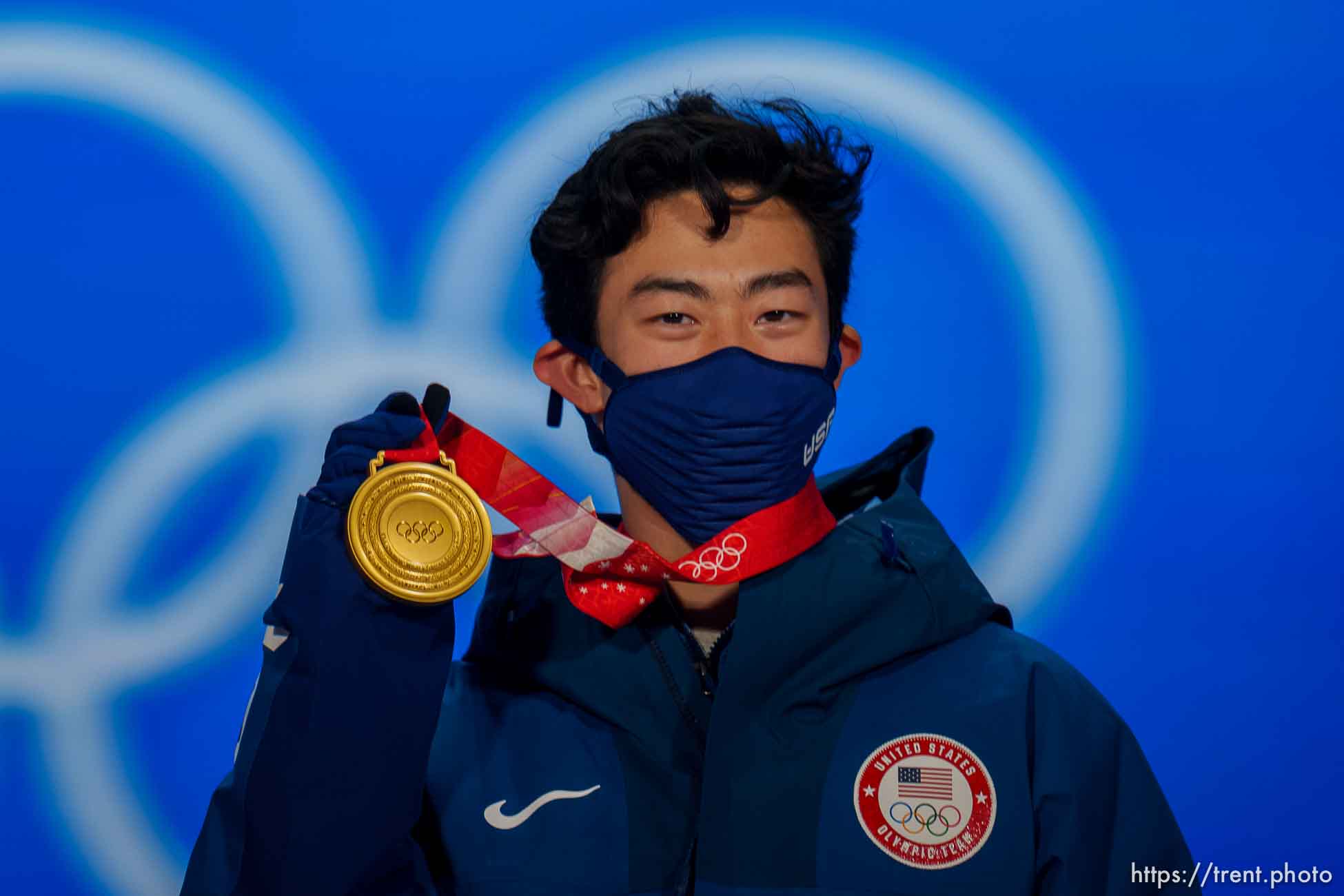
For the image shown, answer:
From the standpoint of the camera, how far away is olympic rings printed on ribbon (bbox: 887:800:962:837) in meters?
1.86

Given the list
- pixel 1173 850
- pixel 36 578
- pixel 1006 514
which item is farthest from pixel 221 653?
pixel 1173 850

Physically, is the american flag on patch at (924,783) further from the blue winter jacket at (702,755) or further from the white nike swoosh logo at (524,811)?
the white nike swoosh logo at (524,811)

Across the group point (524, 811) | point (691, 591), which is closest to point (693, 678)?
point (691, 591)

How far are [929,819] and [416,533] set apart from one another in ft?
2.61

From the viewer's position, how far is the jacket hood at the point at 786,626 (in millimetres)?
1895

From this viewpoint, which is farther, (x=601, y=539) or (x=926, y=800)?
(x=601, y=539)

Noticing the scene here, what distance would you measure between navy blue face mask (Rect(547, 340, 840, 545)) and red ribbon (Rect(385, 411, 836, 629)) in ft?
0.15

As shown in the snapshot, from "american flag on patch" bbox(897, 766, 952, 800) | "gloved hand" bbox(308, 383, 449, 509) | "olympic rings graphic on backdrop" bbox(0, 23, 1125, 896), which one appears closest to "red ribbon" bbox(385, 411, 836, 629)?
"gloved hand" bbox(308, 383, 449, 509)

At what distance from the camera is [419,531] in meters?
1.68

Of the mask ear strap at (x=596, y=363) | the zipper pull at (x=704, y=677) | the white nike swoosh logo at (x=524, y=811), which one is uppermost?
the mask ear strap at (x=596, y=363)

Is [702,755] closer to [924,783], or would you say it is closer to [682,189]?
[924,783]

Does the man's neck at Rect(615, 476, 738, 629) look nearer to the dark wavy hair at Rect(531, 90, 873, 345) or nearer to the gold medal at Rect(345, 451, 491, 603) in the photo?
the dark wavy hair at Rect(531, 90, 873, 345)

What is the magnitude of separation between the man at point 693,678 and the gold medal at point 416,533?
0.12ft

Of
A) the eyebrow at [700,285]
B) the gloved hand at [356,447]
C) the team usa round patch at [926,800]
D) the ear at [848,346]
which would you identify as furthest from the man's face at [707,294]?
the team usa round patch at [926,800]
